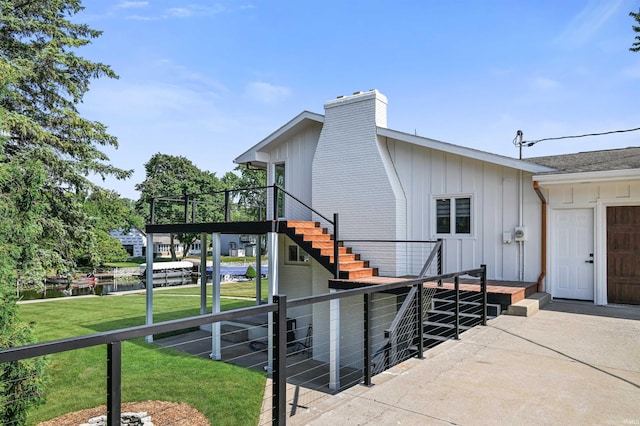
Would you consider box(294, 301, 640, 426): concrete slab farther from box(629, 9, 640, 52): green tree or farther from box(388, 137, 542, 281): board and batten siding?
box(629, 9, 640, 52): green tree

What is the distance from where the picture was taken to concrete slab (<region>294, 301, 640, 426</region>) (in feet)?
10.5

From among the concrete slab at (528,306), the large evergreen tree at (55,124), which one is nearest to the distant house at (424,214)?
the concrete slab at (528,306)

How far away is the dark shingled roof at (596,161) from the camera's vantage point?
8414 mm

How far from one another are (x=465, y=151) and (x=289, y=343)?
6327 mm

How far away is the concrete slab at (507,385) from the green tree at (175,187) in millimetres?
33613

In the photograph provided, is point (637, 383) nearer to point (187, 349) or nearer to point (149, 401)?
point (149, 401)

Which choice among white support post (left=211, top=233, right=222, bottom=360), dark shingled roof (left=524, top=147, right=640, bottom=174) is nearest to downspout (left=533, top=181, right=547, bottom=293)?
dark shingled roof (left=524, top=147, right=640, bottom=174)

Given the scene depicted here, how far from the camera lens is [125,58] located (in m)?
16.2

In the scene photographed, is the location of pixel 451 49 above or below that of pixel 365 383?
above

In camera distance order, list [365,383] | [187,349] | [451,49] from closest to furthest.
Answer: [365,383], [187,349], [451,49]

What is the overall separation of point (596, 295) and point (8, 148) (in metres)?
17.5

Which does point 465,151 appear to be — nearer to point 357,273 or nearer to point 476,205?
point 476,205

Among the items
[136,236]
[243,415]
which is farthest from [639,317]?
[136,236]

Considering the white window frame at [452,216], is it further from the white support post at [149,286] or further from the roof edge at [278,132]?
the white support post at [149,286]
